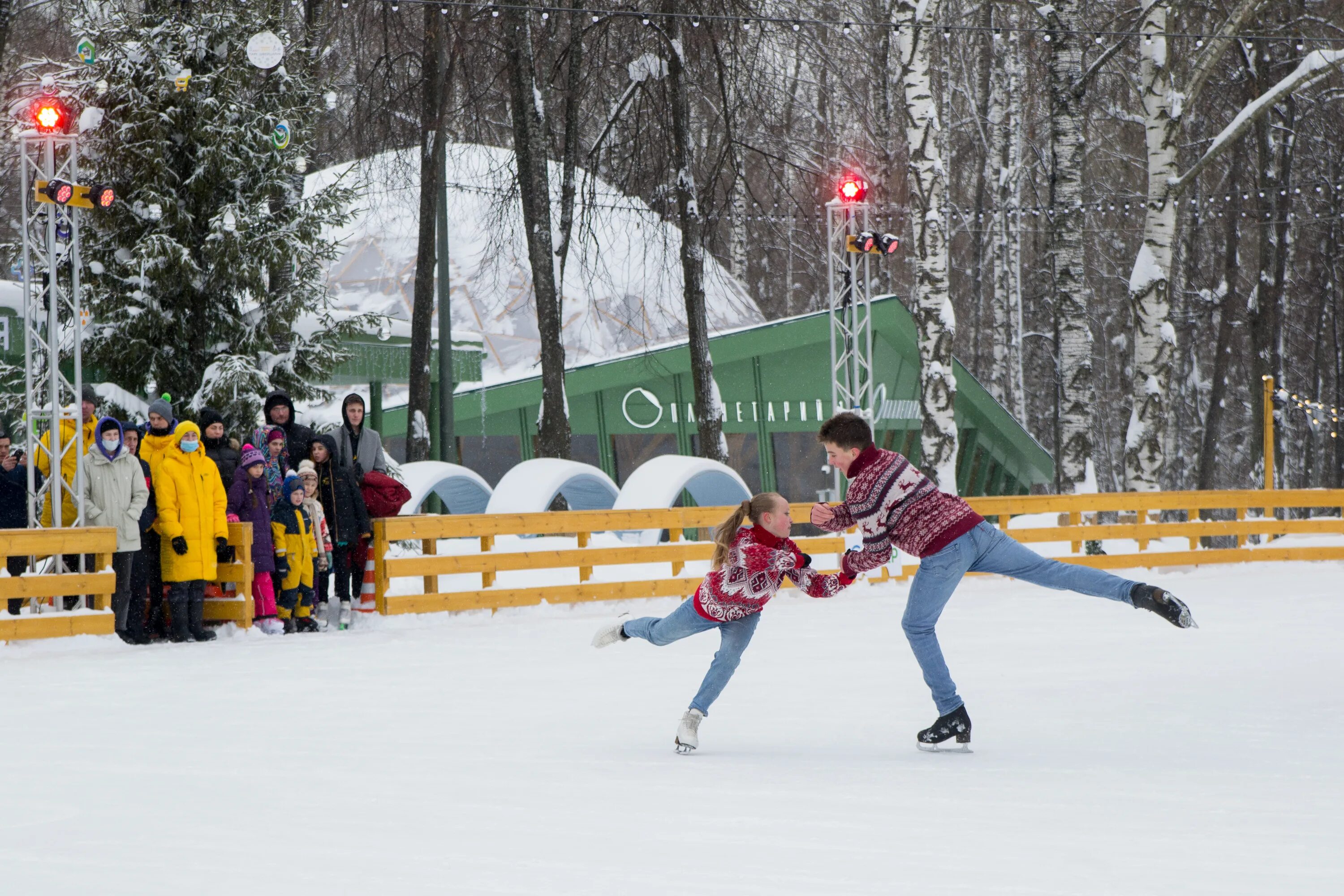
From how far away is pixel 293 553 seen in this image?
11.0 meters

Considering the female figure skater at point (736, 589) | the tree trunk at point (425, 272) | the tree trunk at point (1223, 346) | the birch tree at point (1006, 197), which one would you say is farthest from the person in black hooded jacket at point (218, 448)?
the birch tree at point (1006, 197)

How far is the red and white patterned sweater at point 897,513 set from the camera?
20.2 ft

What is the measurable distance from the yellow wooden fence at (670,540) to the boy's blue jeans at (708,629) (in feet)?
16.8

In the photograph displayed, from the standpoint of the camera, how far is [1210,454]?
2714 cm

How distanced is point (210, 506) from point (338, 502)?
3.97 feet

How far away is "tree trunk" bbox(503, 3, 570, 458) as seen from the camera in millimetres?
17875

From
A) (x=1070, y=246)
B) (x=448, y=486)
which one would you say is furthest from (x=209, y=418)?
(x=1070, y=246)

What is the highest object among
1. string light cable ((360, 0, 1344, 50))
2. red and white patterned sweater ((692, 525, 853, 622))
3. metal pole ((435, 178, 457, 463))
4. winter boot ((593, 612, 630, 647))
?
string light cable ((360, 0, 1344, 50))

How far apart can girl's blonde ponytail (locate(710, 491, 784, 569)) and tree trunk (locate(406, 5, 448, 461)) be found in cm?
1313

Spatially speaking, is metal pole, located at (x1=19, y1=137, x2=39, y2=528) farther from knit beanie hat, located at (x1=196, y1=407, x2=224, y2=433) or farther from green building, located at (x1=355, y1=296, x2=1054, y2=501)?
green building, located at (x1=355, y1=296, x2=1054, y2=501)

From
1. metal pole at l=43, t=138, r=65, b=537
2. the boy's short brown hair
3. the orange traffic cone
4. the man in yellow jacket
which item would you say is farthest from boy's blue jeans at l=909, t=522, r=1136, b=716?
the man in yellow jacket

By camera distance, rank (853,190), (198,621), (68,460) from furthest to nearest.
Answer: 1. (853,190)
2. (68,460)
3. (198,621)

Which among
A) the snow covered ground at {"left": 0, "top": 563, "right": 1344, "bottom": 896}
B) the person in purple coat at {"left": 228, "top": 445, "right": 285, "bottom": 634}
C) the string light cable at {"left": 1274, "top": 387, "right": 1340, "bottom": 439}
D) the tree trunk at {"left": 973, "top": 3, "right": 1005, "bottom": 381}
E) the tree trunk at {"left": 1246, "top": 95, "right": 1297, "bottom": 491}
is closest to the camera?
the snow covered ground at {"left": 0, "top": 563, "right": 1344, "bottom": 896}

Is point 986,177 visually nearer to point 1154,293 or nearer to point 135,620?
point 1154,293
